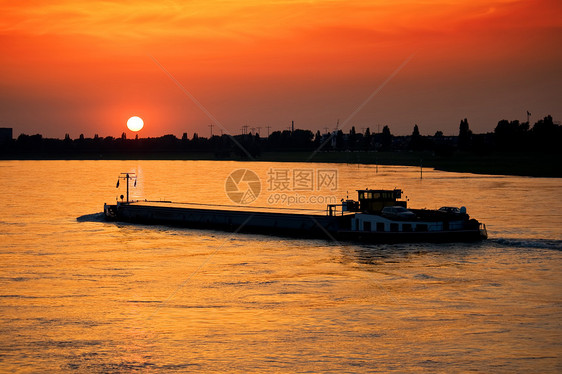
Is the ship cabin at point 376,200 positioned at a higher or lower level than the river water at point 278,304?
higher

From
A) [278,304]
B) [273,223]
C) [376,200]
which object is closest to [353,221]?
[376,200]

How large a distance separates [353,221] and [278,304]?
117 ft

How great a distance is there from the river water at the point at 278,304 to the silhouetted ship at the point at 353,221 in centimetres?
330

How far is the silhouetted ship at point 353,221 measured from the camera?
6981 cm

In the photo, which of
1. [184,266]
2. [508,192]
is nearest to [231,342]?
[184,266]

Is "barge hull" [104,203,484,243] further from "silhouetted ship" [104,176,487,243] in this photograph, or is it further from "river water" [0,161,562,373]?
"river water" [0,161,562,373]

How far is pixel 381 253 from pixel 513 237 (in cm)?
1552

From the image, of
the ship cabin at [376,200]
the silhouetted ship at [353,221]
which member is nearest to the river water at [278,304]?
the silhouetted ship at [353,221]

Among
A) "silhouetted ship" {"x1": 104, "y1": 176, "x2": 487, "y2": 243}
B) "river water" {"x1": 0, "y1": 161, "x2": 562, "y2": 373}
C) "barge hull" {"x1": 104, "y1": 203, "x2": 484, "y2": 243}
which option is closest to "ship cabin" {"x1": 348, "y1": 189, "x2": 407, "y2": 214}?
"silhouetted ship" {"x1": 104, "y1": 176, "x2": 487, "y2": 243}

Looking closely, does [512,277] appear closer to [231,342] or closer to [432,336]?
[432,336]

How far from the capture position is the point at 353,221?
7475 cm

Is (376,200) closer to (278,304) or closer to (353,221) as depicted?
(353,221)

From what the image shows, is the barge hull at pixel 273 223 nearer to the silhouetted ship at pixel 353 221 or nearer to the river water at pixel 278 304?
the silhouetted ship at pixel 353 221

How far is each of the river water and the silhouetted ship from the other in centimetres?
330
